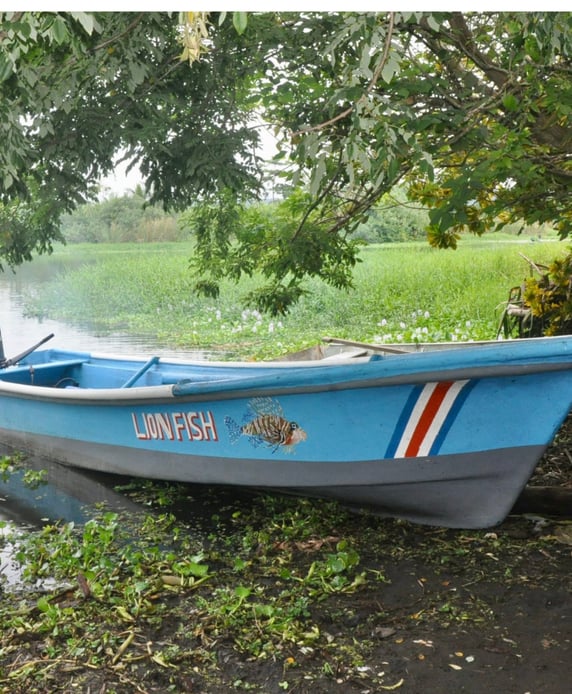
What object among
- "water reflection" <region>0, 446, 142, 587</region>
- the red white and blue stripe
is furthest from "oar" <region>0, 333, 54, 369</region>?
the red white and blue stripe

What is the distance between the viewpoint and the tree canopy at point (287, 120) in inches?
101

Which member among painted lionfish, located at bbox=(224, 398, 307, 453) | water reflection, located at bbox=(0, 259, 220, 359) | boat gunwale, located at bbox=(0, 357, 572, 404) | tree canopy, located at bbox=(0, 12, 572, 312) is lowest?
water reflection, located at bbox=(0, 259, 220, 359)

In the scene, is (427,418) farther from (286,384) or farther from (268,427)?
(268,427)

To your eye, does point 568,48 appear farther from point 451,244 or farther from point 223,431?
point 223,431

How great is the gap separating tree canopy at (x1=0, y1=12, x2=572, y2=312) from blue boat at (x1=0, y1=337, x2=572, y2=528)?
48 cm

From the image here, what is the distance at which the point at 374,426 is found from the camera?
9.45 feet

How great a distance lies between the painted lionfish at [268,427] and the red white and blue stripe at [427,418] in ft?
1.19

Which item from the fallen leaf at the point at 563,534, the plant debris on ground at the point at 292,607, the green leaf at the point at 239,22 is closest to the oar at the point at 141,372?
the plant debris on ground at the point at 292,607

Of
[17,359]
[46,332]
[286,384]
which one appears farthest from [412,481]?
→ [46,332]

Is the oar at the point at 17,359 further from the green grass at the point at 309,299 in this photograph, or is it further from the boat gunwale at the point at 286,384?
the green grass at the point at 309,299

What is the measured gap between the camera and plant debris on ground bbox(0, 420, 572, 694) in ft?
6.86

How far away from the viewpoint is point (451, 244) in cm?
379

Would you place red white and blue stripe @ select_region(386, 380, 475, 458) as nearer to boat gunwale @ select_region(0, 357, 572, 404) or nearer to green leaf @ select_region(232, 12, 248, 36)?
boat gunwale @ select_region(0, 357, 572, 404)

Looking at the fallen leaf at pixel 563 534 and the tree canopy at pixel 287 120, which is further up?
the tree canopy at pixel 287 120
